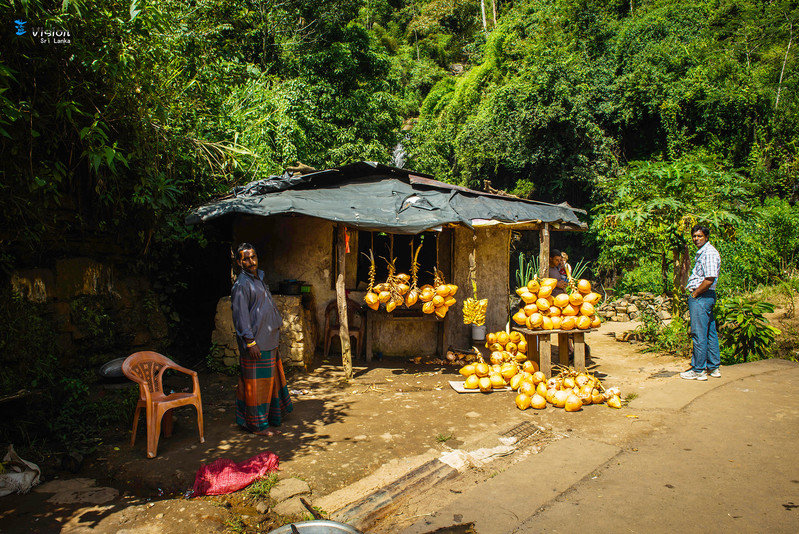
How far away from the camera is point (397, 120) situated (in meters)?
17.1

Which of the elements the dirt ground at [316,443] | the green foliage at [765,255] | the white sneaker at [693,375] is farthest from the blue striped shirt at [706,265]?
the green foliage at [765,255]

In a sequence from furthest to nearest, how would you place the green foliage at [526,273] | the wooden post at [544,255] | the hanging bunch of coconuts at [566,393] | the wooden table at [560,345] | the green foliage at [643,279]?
the green foliage at [643,279] < the green foliage at [526,273] < the wooden post at [544,255] < the wooden table at [560,345] < the hanging bunch of coconuts at [566,393]

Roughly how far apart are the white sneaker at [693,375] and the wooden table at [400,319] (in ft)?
10.9

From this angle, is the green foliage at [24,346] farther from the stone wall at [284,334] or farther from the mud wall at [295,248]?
the mud wall at [295,248]

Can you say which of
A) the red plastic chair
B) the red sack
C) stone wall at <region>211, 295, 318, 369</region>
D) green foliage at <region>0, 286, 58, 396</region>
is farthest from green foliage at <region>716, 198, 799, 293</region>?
green foliage at <region>0, 286, 58, 396</region>

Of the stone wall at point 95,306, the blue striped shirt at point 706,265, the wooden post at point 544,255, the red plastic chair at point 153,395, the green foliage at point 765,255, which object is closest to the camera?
the red plastic chair at point 153,395

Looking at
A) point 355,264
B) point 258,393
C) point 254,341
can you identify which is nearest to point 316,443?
point 258,393

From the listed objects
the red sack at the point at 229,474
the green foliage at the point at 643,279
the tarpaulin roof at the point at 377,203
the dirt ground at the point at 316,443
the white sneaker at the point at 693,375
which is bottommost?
the dirt ground at the point at 316,443

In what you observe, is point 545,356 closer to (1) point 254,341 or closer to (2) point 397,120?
(1) point 254,341

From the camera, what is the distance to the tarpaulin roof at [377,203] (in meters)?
5.88

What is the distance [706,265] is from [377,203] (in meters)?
4.27

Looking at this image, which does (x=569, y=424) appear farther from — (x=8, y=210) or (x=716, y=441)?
(x=8, y=210)

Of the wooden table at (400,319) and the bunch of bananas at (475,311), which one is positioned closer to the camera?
the bunch of bananas at (475,311)

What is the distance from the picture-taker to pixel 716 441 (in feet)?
12.5
